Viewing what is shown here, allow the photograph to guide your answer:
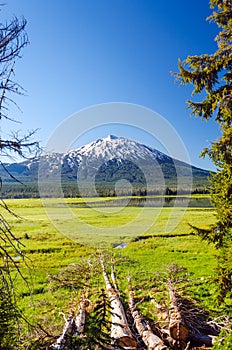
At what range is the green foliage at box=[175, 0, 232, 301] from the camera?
27.0ft

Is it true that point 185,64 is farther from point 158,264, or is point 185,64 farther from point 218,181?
point 158,264

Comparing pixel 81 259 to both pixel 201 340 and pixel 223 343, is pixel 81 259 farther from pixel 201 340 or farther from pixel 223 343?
→ pixel 223 343

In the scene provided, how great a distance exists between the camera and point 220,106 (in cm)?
846

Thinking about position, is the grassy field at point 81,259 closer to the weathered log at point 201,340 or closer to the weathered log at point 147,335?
the weathered log at point 147,335

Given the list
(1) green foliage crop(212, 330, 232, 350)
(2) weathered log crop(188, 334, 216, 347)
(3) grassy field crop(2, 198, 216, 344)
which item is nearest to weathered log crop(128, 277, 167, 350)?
(2) weathered log crop(188, 334, 216, 347)

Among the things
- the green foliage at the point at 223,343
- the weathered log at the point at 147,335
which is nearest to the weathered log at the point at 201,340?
the green foliage at the point at 223,343

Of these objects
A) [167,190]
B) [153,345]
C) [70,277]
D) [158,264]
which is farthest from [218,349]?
[167,190]

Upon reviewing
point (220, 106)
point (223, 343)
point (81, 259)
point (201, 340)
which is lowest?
point (81, 259)

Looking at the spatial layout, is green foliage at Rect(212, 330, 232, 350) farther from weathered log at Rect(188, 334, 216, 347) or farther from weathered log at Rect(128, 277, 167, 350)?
weathered log at Rect(128, 277, 167, 350)

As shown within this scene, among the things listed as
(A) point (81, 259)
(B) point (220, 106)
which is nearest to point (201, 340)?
(B) point (220, 106)

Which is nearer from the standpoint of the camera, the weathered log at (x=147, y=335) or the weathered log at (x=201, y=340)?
the weathered log at (x=147, y=335)

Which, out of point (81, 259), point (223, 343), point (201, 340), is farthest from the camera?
point (81, 259)

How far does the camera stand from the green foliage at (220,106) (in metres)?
8.24

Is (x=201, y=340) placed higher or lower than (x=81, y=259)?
higher
